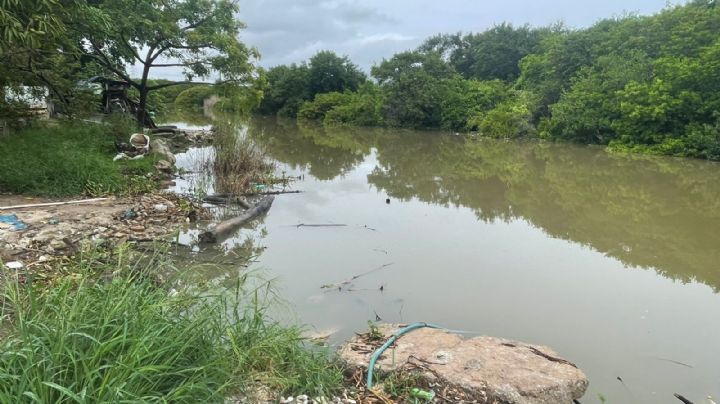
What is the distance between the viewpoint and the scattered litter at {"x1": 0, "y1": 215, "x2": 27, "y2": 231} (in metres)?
4.50

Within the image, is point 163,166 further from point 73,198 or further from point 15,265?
point 15,265

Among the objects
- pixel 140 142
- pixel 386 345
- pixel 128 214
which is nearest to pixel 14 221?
pixel 128 214

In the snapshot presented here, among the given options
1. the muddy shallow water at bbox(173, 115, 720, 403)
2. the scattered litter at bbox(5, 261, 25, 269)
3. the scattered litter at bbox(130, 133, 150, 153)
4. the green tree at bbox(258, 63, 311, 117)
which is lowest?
the muddy shallow water at bbox(173, 115, 720, 403)

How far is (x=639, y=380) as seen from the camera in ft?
9.93

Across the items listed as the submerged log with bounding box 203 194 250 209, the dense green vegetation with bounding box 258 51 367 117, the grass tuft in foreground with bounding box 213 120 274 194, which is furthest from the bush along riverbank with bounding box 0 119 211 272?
the dense green vegetation with bounding box 258 51 367 117

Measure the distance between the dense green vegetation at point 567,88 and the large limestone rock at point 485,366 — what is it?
14635 mm

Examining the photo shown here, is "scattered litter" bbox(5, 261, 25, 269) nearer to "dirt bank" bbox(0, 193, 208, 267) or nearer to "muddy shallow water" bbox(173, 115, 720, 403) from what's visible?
"dirt bank" bbox(0, 193, 208, 267)

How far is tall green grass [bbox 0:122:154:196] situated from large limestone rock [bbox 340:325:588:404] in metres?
5.09

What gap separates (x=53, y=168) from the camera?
6348 mm

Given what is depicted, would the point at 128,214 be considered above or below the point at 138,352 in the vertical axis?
below

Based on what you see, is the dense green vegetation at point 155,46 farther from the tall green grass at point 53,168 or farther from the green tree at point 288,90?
the green tree at point 288,90

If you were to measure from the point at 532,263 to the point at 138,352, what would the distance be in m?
4.46

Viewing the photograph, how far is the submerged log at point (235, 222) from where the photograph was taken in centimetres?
540

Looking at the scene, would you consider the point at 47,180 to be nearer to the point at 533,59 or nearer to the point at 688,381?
the point at 688,381
